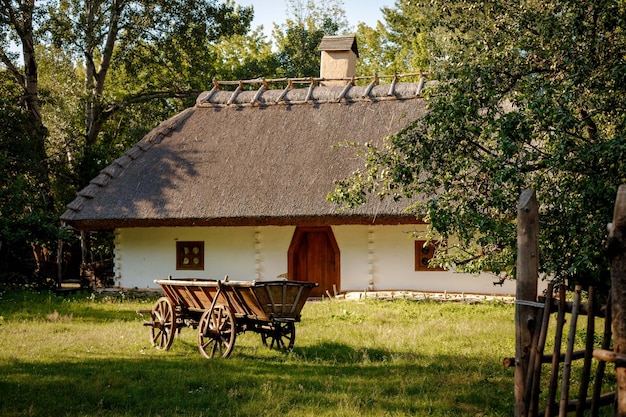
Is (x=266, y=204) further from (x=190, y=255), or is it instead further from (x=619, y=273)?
(x=619, y=273)

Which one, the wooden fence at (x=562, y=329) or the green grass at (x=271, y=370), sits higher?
the wooden fence at (x=562, y=329)

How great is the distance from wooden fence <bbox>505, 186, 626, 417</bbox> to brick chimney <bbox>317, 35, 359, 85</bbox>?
18.0 m

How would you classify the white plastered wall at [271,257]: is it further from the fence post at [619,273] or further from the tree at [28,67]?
the fence post at [619,273]

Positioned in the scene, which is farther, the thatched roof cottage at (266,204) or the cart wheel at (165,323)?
the thatched roof cottage at (266,204)

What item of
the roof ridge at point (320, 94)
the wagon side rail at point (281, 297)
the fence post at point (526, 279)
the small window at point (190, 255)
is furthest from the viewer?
the roof ridge at point (320, 94)

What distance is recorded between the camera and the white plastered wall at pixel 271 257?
56.7ft

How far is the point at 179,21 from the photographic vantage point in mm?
24719

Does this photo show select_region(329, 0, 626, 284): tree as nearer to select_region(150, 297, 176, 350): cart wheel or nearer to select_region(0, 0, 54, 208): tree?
select_region(150, 297, 176, 350): cart wheel

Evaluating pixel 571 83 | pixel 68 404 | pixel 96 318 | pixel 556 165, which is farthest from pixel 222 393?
pixel 96 318

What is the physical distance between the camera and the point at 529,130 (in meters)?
6.82

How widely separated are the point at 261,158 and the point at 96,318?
6744 millimetres

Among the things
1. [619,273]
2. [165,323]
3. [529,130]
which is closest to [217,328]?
[165,323]

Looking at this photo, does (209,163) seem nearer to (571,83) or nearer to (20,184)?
(20,184)

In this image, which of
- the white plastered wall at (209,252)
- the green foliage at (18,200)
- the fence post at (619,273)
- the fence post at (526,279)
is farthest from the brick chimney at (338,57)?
the fence post at (619,273)
